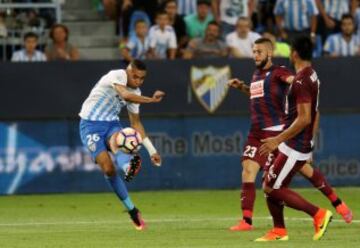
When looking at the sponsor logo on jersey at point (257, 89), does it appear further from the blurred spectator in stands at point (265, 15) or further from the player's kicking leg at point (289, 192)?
the blurred spectator in stands at point (265, 15)

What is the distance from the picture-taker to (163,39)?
74.9 ft

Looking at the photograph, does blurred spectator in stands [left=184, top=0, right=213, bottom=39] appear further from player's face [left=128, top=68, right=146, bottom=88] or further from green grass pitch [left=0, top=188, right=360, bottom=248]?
player's face [left=128, top=68, right=146, bottom=88]

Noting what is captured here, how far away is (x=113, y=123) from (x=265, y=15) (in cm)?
921

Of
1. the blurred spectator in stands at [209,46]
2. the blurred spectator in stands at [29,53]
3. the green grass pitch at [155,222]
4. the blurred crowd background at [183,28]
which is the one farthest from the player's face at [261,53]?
the blurred spectator in stands at [29,53]

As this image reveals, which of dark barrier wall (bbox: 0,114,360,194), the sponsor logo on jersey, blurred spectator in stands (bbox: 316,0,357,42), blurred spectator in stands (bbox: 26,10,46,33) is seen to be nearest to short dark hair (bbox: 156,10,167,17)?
blurred spectator in stands (bbox: 26,10,46,33)

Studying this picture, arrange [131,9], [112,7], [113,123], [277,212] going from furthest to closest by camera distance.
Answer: [112,7], [131,9], [113,123], [277,212]

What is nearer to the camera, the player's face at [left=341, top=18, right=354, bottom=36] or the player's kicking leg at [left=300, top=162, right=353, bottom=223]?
the player's kicking leg at [left=300, top=162, right=353, bottom=223]

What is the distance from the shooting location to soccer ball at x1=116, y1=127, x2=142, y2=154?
16.0 m

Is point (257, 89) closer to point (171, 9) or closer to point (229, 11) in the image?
point (171, 9)

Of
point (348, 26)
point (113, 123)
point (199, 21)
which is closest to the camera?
point (113, 123)

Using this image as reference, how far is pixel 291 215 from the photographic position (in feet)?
58.3

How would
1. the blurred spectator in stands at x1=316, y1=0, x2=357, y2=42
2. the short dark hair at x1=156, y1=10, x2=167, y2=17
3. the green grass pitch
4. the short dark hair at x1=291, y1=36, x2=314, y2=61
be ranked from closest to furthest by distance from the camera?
1. the short dark hair at x1=291, y1=36, x2=314, y2=61
2. the green grass pitch
3. the short dark hair at x1=156, y1=10, x2=167, y2=17
4. the blurred spectator in stands at x1=316, y1=0, x2=357, y2=42

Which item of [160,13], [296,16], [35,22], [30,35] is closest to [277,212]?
[30,35]

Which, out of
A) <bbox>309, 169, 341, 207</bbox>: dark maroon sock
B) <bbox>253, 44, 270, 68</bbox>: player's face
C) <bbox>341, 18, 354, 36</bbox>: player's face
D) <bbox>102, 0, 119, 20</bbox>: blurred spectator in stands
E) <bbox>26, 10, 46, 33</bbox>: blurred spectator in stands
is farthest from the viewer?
<bbox>102, 0, 119, 20</bbox>: blurred spectator in stands
